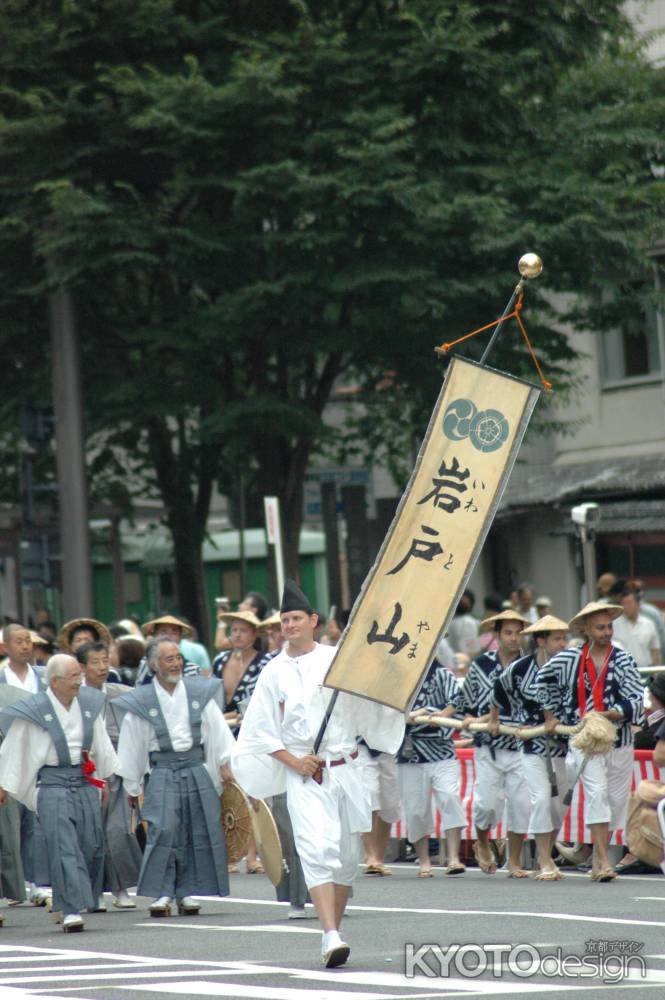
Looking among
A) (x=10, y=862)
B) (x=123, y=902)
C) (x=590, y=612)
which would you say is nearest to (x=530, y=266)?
(x=590, y=612)

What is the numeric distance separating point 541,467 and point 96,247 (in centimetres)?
1494

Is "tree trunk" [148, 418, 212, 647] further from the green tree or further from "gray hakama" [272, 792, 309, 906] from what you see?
"gray hakama" [272, 792, 309, 906]

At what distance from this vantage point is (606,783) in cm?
1465

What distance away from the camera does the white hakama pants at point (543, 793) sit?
1495cm

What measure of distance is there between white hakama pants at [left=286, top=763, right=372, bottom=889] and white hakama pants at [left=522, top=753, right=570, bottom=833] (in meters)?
4.88

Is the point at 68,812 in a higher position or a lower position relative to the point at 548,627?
lower

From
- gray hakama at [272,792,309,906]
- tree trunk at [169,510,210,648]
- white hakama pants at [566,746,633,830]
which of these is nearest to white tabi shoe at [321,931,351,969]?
gray hakama at [272,792,309,906]

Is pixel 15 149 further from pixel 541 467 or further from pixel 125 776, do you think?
pixel 541 467

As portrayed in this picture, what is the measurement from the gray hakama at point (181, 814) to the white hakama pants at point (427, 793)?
2983 mm

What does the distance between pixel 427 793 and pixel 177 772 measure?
3260 millimetres

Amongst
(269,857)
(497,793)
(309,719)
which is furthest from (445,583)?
(497,793)

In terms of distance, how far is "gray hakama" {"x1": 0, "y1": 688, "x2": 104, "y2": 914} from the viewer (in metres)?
12.4

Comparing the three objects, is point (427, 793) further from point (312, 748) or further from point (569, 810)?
point (312, 748)

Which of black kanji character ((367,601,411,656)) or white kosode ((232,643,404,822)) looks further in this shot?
black kanji character ((367,601,411,656))
